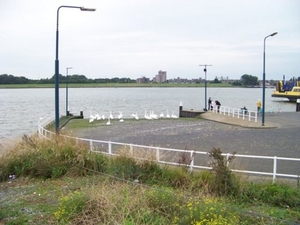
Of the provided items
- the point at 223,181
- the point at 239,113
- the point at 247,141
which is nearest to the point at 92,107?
the point at 239,113

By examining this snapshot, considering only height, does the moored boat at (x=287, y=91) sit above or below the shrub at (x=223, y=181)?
above

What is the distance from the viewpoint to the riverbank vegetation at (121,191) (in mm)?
5738

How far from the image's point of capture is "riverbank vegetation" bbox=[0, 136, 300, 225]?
226 inches

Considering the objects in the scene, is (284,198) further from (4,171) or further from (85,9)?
(85,9)

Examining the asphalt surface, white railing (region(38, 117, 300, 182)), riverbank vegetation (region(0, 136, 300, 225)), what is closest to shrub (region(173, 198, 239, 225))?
riverbank vegetation (region(0, 136, 300, 225))

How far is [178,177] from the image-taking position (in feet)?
27.8

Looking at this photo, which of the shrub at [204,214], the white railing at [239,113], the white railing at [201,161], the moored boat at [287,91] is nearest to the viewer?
the shrub at [204,214]

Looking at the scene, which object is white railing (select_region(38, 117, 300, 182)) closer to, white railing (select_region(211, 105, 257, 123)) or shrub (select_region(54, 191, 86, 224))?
shrub (select_region(54, 191, 86, 224))

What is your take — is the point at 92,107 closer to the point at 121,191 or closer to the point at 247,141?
the point at 247,141

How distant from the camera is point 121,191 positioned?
22.1ft

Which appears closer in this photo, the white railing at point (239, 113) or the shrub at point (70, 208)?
the shrub at point (70, 208)

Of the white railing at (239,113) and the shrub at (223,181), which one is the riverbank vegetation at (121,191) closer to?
the shrub at (223,181)

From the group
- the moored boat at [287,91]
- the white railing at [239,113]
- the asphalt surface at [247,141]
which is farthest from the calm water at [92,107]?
the white railing at [239,113]

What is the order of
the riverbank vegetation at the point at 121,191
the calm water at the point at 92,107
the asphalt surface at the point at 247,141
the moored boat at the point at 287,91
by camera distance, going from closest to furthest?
the riverbank vegetation at the point at 121,191 → the asphalt surface at the point at 247,141 → the calm water at the point at 92,107 → the moored boat at the point at 287,91
